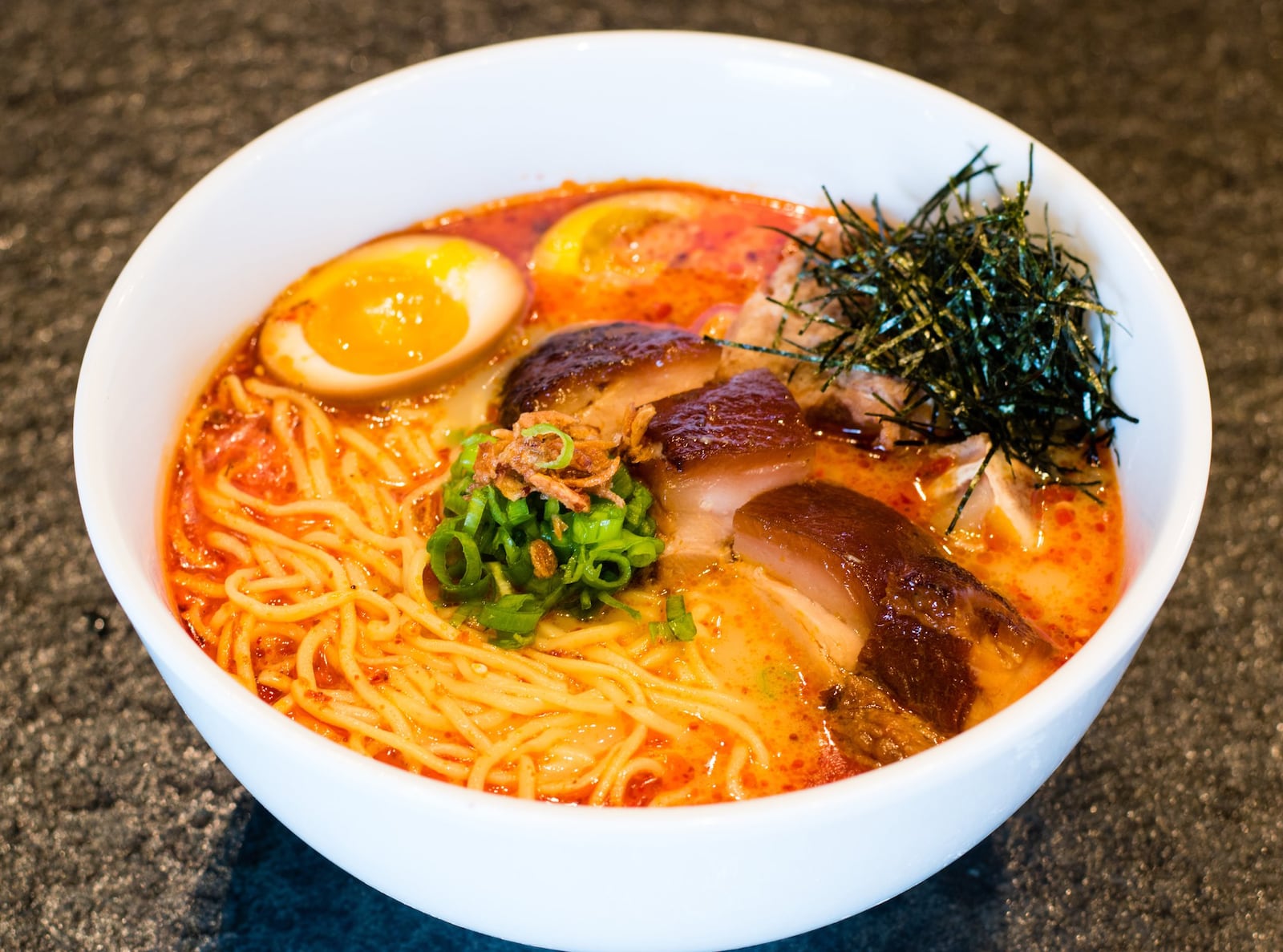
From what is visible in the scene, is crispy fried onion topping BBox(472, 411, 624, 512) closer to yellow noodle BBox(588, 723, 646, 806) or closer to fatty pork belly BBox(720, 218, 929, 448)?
yellow noodle BBox(588, 723, 646, 806)

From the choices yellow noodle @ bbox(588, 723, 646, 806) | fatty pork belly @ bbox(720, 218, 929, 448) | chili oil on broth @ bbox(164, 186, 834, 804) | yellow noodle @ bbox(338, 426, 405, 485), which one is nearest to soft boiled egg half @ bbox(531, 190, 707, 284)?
fatty pork belly @ bbox(720, 218, 929, 448)

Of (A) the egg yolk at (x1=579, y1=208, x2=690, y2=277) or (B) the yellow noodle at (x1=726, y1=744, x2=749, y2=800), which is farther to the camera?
(A) the egg yolk at (x1=579, y1=208, x2=690, y2=277)

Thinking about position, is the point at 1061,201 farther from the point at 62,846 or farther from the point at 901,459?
the point at 62,846

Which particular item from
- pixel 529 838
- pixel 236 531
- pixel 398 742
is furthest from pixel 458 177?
pixel 529 838

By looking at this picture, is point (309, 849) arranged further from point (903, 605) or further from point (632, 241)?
point (632, 241)

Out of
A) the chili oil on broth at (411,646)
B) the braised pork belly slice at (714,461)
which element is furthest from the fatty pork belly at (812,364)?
the chili oil on broth at (411,646)
